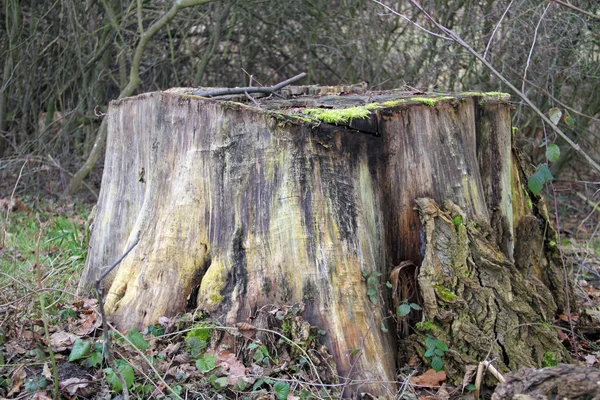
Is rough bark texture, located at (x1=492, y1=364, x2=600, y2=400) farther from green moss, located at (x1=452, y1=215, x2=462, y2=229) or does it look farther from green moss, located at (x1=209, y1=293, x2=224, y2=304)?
green moss, located at (x1=209, y1=293, x2=224, y2=304)

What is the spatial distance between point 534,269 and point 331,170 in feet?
4.70

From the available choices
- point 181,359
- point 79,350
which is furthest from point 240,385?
point 79,350

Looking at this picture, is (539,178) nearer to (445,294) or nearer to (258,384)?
(445,294)

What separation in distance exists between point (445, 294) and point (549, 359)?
0.61 meters

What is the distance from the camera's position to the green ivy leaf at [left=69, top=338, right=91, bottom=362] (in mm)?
2686

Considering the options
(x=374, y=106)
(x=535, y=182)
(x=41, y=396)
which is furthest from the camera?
(x=535, y=182)

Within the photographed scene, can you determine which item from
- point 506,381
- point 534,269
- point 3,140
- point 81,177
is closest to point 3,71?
point 3,140

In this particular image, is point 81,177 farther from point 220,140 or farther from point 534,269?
point 534,269

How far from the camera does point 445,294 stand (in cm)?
297

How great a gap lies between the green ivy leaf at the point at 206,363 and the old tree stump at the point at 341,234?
212 millimetres

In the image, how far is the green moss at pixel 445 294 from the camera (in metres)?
2.96

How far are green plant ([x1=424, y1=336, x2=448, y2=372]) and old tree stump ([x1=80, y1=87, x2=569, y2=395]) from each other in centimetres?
4

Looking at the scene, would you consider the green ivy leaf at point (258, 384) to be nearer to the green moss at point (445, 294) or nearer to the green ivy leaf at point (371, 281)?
the green ivy leaf at point (371, 281)

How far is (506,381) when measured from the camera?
2311 mm
